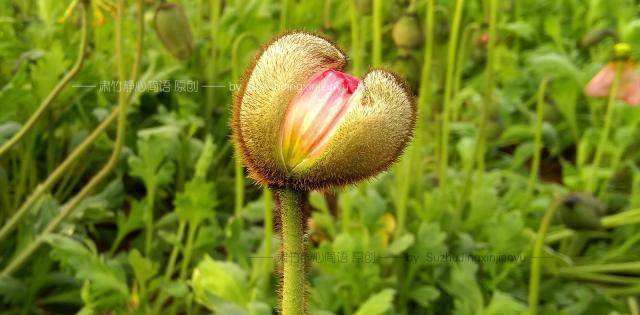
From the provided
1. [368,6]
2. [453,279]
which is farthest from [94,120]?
[453,279]

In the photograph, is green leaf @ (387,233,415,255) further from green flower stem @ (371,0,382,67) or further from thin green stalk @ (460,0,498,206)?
green flower stem @ (371,0,382,67)

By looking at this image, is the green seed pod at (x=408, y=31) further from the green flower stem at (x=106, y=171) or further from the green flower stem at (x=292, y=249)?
the green flower stem at (x=292, y=249)

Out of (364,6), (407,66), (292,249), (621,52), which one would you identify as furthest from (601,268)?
(292,249)

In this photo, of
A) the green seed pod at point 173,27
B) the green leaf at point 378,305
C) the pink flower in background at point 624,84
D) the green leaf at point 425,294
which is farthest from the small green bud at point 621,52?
the green seed pod at point 173,27

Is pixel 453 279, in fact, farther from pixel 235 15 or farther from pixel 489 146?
pixel 235 15

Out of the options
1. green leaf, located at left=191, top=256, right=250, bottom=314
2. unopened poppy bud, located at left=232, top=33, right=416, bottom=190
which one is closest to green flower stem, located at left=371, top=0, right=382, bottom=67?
green leaf, located at left=191, top=256, right=250, bottom=314

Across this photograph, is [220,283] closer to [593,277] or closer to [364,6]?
[364,6]
